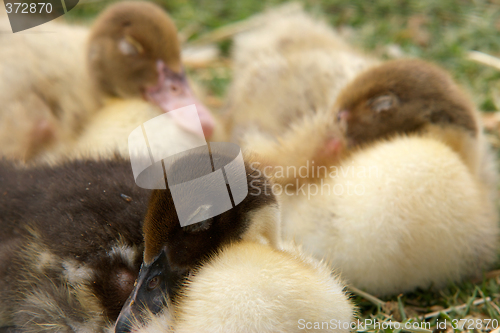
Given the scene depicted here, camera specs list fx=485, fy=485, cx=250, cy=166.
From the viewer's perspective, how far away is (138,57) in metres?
2.62

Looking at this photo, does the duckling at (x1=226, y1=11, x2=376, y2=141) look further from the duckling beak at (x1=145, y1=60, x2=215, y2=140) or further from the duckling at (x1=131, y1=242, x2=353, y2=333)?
the duckling at (x1=131, y1=242, x2=353, y2=333)

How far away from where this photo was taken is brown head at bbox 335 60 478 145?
228 cm

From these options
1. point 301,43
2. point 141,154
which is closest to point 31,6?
point 141,154

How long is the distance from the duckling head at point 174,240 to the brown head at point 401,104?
3.50 ft

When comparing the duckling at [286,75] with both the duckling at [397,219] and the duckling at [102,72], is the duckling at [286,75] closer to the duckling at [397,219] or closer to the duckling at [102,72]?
the duckling at [102,72]

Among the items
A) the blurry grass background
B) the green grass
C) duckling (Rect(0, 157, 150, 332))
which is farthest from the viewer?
the green grass

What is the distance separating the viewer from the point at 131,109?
252 centimetres

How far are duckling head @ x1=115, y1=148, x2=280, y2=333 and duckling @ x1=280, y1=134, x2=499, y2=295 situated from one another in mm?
518

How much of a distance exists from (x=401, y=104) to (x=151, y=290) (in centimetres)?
149

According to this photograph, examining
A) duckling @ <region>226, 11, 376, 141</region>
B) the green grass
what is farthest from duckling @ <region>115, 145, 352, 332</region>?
the green grass

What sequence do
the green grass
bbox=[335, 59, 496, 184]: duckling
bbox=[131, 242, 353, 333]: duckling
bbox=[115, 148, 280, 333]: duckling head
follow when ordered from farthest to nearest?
the green grass → bbox=[335, 59, 496, 184]: duckling → bbox=[115, 148, 280, 333]: duckling head → bbox=[131, 242, 353, 333]: duckling

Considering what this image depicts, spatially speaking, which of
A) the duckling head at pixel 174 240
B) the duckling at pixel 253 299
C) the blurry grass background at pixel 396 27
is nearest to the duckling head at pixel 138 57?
the blurry grass background at pixel 396 27

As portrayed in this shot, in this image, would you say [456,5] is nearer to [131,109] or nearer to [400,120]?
[400,120]

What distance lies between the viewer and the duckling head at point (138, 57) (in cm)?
259
